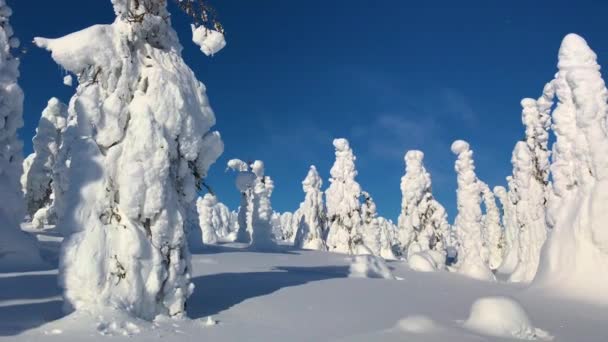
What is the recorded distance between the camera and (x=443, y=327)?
9594mm

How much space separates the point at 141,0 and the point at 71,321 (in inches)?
246

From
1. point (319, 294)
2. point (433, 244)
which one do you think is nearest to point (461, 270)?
point (433, 244)

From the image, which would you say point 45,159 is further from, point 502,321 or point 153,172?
point 502,321

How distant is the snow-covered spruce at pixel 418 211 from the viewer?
140 feet

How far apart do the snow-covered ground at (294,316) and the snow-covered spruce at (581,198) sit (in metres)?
1.60

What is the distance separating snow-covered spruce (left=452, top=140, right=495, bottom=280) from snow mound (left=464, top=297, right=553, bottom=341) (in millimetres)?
20466

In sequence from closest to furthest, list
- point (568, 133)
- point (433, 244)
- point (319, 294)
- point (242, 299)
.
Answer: point (242, 299), point (319, 294), point (568, 133), point (433, 244)

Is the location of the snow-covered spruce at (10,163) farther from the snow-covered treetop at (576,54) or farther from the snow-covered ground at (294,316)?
the snow-covered treetop at (576,54)

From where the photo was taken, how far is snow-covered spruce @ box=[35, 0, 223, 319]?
8.27 meters

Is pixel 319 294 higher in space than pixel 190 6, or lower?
lower

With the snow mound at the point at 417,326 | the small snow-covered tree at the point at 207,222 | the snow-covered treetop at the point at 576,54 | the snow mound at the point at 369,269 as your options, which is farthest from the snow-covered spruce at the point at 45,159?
the snow-covered treetop at the point at 576,54

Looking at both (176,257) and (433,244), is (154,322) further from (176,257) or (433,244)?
(433,244)

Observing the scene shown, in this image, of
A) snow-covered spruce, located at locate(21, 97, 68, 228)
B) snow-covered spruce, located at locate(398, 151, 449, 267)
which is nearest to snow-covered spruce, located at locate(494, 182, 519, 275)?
snow-covered spruce, located at locate(398, 151, 449, 267)

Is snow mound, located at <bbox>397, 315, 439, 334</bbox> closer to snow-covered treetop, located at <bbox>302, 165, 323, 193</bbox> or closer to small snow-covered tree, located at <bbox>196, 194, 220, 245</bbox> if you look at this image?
snow-covered treetop, located at <bbox>302, 165, 323, 193</bbox>
